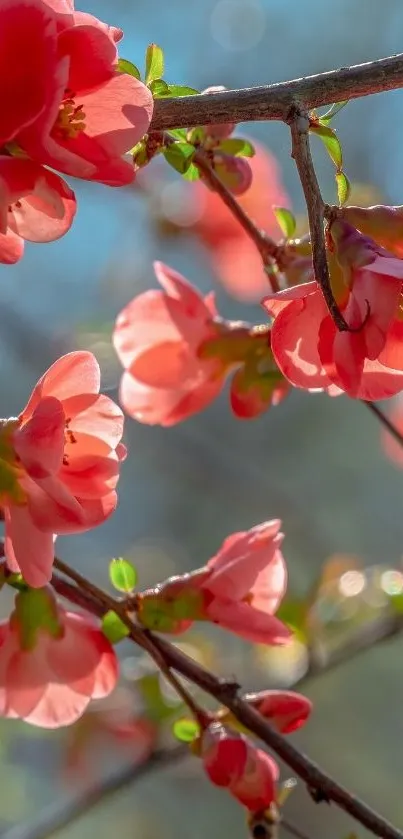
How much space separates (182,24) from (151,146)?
3.39 m

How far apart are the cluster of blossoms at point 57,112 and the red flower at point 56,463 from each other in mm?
70

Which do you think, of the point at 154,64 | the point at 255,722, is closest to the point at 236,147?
the point at 154,64

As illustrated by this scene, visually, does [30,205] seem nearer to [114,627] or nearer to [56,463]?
[56,463]

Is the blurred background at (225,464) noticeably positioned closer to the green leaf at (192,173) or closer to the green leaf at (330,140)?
the green leaf at (192,173)

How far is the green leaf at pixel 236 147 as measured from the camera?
68 cm

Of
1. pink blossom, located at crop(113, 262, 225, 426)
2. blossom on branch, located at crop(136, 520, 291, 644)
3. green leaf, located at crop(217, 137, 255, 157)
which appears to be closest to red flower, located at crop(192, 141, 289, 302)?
pink blossom, located at crop(113, 262, 225, 426)

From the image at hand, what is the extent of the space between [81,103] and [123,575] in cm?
31

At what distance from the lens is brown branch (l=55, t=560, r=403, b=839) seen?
0.59 metres

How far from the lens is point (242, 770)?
2.05 ft

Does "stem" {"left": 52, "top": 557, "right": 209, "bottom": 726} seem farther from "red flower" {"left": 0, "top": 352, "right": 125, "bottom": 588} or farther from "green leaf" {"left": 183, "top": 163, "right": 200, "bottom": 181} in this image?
"green leaf" {"left": 183, "top": 163, "right": 200, "bottom": 181}

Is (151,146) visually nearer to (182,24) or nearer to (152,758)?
(152,758)

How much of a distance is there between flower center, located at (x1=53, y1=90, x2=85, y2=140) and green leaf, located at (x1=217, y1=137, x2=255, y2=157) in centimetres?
22

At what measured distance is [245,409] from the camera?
2.54ft

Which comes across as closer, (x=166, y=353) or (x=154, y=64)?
(x=154, y=64)
